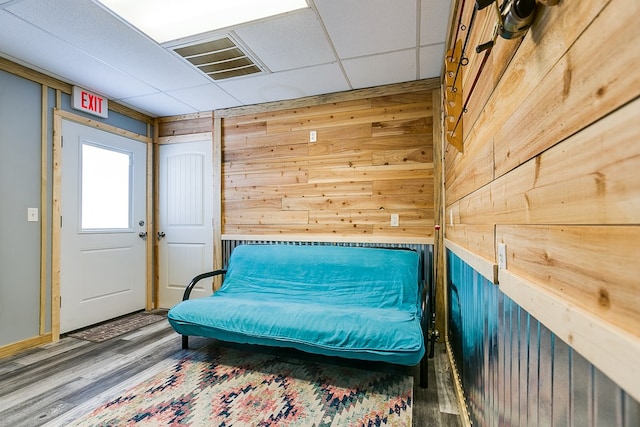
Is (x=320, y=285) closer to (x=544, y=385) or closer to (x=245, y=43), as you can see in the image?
(x=245, y=43)

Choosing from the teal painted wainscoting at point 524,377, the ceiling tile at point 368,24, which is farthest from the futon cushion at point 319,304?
the ceiling tile at point 368,24

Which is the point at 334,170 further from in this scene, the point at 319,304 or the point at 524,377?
the point at 524,377

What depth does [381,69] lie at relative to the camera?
2787mm

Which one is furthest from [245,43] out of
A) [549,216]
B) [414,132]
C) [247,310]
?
[549,216]

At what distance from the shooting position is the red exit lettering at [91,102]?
315cm

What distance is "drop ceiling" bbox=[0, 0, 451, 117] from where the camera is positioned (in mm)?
2039

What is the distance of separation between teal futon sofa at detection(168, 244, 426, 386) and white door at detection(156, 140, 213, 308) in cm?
73

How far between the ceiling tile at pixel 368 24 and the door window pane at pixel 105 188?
2728 mm

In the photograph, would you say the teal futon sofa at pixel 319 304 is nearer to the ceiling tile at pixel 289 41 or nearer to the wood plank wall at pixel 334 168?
the wood plank wall at pixel 334 168

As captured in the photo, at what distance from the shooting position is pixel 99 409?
1834mm

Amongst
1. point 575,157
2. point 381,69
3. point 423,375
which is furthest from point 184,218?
point 575,157

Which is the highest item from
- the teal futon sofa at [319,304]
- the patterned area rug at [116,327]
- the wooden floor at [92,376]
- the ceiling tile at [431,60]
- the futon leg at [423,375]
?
the ceiling tile at [431,60]

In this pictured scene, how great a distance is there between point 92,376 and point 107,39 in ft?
7.85

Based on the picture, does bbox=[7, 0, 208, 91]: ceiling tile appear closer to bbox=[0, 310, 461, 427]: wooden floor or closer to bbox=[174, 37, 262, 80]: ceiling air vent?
bbox=[174, 37, 262, 80]: ceiling air vent
